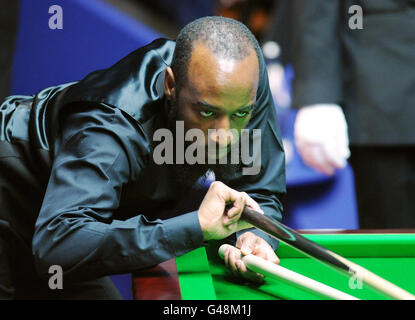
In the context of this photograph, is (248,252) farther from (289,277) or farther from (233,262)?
(289,277)

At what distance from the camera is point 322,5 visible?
2.52 metres

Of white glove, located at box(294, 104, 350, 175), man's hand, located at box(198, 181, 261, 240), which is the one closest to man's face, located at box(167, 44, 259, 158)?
man's hand, located at box(198, 181, 261, 240)

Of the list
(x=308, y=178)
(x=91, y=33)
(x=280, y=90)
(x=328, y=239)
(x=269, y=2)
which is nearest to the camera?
(x=328, y=239)

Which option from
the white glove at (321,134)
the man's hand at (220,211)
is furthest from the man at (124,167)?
the white glove at (321,134)

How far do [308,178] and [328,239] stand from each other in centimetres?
122

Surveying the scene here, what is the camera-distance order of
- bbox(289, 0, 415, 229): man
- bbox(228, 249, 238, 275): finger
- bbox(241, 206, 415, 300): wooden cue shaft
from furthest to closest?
bbox(289, 0, 415, 229): man, bbox(228, 249, 238, 275): finger, bbox(241, 206, 415, 300): wooden cue shaft

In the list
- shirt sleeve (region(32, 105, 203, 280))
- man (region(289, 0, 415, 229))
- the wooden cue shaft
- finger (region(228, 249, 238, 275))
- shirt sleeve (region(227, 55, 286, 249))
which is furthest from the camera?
man (region(289, 0, 415, 229))

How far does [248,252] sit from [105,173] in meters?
0.39

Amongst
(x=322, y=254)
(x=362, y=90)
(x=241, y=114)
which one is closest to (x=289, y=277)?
(x=322, y=254)

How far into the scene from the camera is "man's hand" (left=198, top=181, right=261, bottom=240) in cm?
164

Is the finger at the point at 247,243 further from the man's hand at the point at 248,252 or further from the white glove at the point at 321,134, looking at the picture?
the white glove at the point at 321,134

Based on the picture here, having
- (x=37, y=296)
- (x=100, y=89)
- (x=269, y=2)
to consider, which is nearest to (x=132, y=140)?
(x=100, y=89)

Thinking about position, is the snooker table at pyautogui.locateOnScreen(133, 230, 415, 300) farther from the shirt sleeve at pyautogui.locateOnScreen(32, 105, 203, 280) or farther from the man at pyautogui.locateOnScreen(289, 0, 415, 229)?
the man at pyautogui.locateOnScreen(289, 0, 415, 229)

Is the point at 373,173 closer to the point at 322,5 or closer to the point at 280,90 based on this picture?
the point at 322,5
